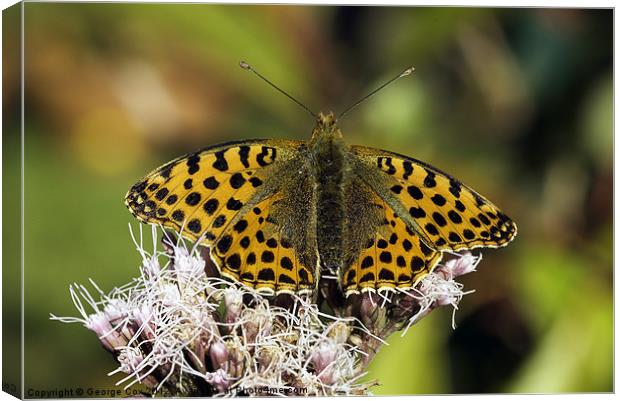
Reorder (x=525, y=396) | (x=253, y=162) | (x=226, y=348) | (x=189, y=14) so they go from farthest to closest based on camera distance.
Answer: (x=189, y=14) → (x=525, y=396) → (x=253, y=162) → (x=226, y=348)

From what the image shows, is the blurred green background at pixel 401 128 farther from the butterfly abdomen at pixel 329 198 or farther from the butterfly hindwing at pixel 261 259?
the butterfly hindwing at pixel 261 259

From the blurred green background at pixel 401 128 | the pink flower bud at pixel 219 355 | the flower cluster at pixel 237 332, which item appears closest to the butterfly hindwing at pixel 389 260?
the flower cluster at pixel 237 332

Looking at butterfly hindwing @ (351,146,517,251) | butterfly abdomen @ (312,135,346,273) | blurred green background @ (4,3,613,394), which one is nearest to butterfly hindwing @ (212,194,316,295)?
butterfly abdomen @ (312,135,346,273)

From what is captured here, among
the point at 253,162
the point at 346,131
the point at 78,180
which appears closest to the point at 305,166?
the point at 253,162

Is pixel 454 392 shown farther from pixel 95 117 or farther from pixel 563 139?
pixel 95 117

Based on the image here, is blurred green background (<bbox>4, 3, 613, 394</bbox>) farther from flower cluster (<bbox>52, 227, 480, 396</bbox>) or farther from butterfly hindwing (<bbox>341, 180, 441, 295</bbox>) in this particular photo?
butterfly hindwing (<bbox>341, 180, 441, 295</bbox>)

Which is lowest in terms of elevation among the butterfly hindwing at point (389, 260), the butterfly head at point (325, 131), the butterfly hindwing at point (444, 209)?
the butterfly hindwing at point (389, 260)
